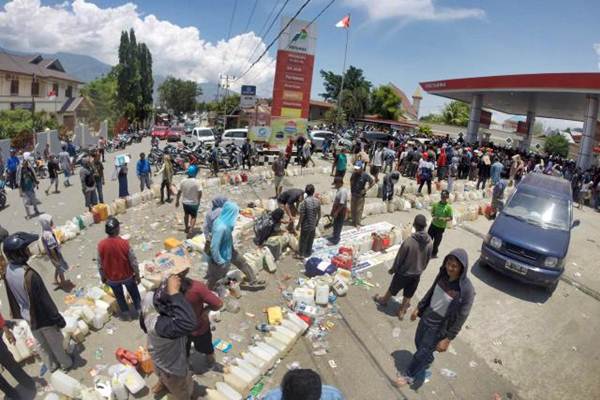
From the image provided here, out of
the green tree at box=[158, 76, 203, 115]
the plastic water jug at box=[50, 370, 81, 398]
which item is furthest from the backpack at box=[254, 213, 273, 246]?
the green tree at box=[158, 76, 203, 115]

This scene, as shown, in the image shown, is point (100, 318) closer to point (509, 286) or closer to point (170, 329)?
point (170, 329)

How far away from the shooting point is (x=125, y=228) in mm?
8773

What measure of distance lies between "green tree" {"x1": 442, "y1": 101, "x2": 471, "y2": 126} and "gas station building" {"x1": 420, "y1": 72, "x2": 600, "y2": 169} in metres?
23.4

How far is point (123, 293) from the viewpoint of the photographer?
15.7 ft

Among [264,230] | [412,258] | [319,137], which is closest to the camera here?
[412,258]

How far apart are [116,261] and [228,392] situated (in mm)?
2061

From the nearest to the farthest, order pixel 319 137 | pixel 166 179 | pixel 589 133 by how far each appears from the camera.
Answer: pixel 166 179 → pixel 589 133 → pixel 319 137

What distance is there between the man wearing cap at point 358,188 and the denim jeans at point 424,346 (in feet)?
15.0

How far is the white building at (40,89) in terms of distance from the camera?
2851 cm

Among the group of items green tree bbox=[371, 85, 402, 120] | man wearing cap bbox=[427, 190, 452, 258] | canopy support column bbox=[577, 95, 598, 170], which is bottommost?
man wearing cap bbox=[427, 190, 452, 258]

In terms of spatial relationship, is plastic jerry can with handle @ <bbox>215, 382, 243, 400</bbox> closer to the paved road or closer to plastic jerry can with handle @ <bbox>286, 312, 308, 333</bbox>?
the paved road

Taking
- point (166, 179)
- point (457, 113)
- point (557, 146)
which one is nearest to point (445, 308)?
point (166, 179)

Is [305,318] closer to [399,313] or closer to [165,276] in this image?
[399,313]

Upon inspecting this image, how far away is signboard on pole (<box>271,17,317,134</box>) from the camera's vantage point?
57.1ft
